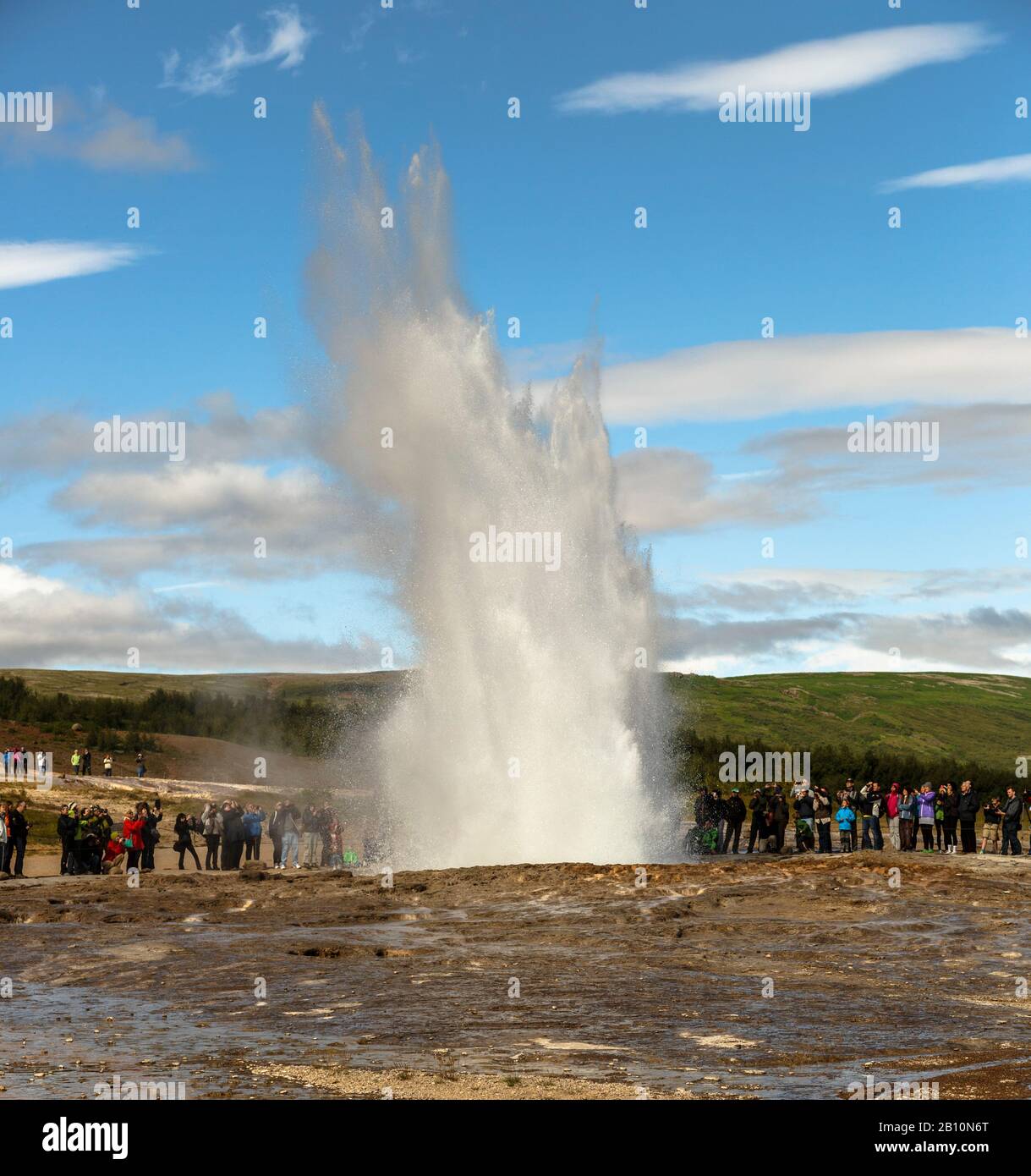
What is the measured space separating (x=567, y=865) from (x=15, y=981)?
40.0 ft

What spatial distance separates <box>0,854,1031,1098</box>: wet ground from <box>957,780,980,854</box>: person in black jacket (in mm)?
3998

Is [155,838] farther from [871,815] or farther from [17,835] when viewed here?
[871,815]

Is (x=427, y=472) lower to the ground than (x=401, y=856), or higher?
higher

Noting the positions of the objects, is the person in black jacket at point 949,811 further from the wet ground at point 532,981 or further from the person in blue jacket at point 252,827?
the person in blue jacket at point 252,827

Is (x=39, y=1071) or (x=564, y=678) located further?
(x=564, y=678)

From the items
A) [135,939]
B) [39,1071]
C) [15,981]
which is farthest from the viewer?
[135,939]

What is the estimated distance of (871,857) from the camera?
2858 cm

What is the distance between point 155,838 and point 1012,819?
2029 centimetres

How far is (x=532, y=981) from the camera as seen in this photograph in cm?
1675

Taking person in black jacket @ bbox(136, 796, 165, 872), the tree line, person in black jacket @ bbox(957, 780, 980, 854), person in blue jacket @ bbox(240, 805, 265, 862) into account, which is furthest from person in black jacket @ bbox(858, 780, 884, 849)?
the tree line

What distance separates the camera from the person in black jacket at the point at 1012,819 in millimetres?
33031

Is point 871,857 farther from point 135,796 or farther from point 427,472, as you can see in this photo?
point 135,796
